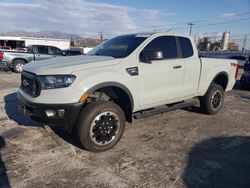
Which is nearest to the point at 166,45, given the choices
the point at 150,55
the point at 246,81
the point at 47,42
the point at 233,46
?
the point at 150,55

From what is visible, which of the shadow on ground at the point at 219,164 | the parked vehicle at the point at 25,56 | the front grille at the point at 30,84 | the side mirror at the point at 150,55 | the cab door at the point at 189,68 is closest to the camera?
the shadow on ground at the point at 219,164

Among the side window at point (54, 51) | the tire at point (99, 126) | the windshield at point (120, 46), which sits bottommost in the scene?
the tire at point (99, 126)

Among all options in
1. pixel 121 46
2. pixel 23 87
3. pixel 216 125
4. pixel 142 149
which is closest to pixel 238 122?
pixel 216 125

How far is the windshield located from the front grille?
4.76 ft

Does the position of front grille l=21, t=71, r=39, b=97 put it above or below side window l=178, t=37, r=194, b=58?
below

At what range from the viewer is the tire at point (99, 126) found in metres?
3.67

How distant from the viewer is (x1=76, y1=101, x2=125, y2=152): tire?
3668 millimetres

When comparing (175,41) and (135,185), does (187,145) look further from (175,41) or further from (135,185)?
(175,41)

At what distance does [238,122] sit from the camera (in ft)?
18.6

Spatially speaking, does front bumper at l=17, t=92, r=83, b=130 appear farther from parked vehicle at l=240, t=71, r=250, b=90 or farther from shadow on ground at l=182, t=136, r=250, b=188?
parked vehicle at l=240, t=71, r=250, b=90

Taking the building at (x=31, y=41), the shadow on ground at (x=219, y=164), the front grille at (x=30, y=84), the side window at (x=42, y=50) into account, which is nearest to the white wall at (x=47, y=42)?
the building at (x=31, y=41)

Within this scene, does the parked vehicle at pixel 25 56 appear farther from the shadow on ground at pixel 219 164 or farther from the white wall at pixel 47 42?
the white wall at pixel 47 42

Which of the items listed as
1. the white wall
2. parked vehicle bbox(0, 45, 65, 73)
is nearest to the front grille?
parked vehicle bbox(0, 45, 65, 73)

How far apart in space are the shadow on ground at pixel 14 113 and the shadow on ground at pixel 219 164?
3176 millimetres
